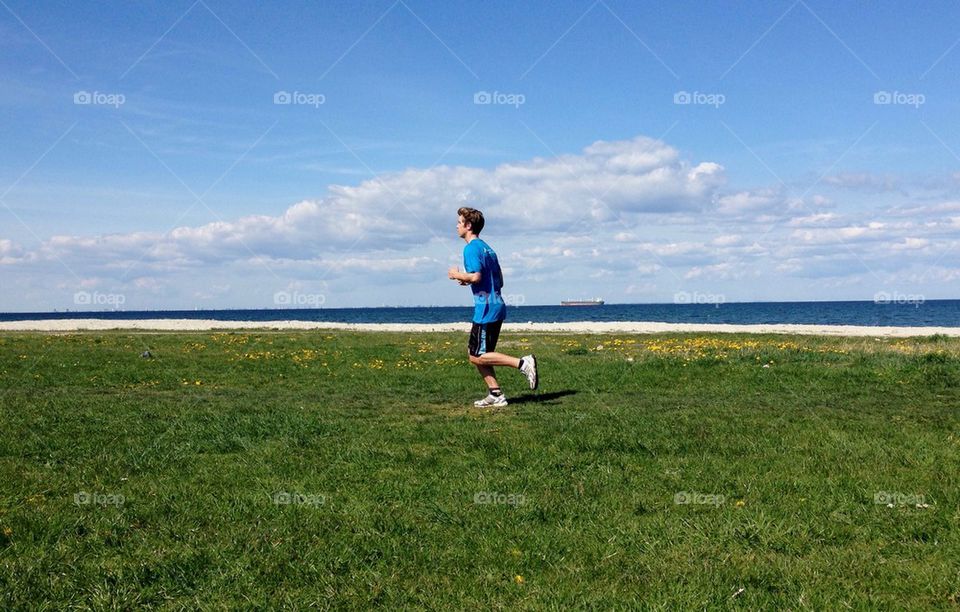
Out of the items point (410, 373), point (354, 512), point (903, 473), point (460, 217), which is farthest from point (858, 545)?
point (410, 373)

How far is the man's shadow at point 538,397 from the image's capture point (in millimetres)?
13728

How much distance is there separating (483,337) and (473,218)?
2.03 metres

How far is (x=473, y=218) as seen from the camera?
12.7 metres

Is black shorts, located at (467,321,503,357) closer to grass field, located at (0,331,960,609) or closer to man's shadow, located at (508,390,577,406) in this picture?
grass field, located at (0,331,960,609)

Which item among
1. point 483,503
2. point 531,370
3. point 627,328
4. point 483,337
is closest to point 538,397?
point 531,370

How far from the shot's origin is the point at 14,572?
5.04 m

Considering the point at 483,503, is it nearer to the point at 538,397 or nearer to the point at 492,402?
the point at 492,402

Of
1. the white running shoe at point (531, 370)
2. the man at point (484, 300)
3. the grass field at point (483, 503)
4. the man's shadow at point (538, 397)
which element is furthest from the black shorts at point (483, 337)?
the man's shadow at point (538, 397)

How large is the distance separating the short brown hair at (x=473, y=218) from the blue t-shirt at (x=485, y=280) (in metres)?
0.25

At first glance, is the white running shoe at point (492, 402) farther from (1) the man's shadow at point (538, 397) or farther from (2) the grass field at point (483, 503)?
(1) the man's shadow at point (538, 397)

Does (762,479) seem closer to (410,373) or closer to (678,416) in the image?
(678,416)

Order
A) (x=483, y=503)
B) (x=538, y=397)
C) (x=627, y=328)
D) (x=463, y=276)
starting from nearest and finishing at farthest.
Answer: (x=483, y=503) → (x=463, y=276) → (x=538, y=397) → (x=627, y=328)

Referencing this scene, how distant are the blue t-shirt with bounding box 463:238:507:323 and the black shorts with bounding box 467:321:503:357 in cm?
9

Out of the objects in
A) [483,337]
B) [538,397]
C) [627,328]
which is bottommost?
[538,397]
